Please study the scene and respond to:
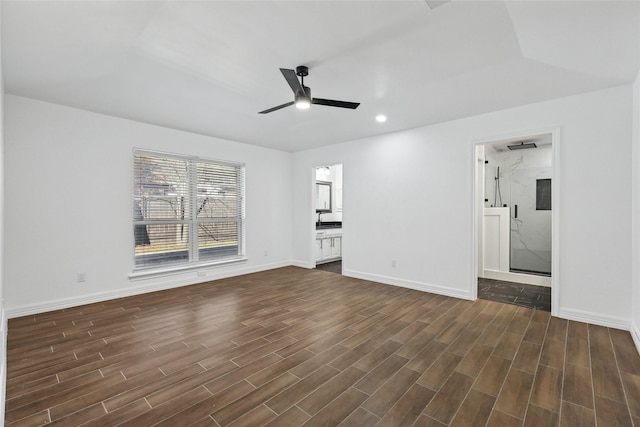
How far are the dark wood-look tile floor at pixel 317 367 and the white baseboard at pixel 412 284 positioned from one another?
43 centimetres

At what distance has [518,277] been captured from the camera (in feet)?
16.1

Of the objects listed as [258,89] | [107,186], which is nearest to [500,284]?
[258,89]

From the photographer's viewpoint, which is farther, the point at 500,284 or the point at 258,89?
the point at 500,284

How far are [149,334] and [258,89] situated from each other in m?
2.87

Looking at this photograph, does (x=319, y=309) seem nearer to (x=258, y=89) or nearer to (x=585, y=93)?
(x=258, y=89)

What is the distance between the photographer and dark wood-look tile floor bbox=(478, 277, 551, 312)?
387cm

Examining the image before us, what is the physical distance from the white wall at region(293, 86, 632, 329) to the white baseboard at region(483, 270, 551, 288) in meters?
1.51

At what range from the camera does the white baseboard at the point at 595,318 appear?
9.95 feet

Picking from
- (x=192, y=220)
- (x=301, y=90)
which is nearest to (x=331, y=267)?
(x=192, y=220)

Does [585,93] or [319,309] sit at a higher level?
[585,93]

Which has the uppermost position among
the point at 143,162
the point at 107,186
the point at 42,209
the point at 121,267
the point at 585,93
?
the point at 585,93

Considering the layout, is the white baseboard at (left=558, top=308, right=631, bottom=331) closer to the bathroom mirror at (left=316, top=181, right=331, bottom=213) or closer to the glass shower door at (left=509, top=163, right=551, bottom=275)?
the glass shower door at (left=509, top=163, right=551, bottom=275)

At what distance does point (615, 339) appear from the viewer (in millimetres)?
2803

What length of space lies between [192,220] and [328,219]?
12.7 ft
